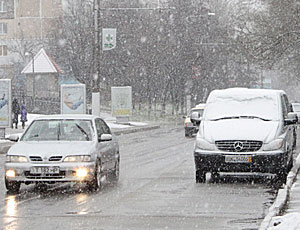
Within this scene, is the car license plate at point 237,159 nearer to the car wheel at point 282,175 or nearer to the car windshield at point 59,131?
the car wheel at point 282,175

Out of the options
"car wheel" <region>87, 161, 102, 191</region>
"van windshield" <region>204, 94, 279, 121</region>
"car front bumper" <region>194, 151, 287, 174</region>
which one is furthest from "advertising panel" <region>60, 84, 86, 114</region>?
"car wheel" <region>87, 161, 102, 191</region>

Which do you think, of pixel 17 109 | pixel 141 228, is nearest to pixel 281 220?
pixel 141 228

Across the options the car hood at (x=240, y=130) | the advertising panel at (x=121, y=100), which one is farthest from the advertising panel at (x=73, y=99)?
the car hood at (x=240, y=130)

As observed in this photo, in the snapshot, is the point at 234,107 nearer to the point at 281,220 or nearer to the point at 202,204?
the point at 202,204

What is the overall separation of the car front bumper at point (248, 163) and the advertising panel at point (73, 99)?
847 inches

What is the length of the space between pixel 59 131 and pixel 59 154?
1.27 meters

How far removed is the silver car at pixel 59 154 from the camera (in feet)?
45.6

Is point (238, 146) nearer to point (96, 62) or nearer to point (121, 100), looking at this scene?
point (96, 62)

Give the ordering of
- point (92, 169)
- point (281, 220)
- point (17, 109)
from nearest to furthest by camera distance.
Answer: point (281, 220) → point (92, 169) → point (17, 109)

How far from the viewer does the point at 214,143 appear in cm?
1562

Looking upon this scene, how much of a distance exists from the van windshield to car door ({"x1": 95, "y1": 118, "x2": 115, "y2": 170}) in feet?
6.90

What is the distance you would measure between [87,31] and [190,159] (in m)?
43.8

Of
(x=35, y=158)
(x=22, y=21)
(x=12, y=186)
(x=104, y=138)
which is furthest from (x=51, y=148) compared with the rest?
(x=22, y=21)

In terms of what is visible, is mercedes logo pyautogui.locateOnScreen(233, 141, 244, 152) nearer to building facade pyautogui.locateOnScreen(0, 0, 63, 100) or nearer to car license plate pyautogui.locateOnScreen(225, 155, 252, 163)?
car license plate pyautogui.locateOnScreen(225, 155, 252, 163)
